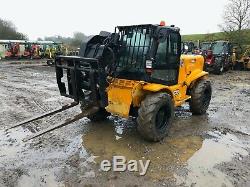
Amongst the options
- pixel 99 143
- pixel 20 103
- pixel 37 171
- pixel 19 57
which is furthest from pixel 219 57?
pixel 19 57

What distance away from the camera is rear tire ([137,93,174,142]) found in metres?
5.42

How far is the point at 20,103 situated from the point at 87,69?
4546 millimetres

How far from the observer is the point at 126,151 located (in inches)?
212

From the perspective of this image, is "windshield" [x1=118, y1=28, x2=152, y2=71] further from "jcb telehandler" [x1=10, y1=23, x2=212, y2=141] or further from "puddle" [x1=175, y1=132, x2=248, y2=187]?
"puddle" [x1=175, y1=132, x2=248, y2=187]

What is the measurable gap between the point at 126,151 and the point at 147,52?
1.94 metres

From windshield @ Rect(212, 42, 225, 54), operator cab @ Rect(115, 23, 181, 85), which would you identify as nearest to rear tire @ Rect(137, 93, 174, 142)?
operator cab @ Rect(115, 23, 181, 85)

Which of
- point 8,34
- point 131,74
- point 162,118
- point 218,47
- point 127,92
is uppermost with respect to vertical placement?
point 8,34

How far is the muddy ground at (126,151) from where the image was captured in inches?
175

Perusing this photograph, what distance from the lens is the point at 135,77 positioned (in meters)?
5.80

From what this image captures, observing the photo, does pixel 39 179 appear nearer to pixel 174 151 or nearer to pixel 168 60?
pixel 174 151

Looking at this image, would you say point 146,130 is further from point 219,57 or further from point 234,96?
point 219,57

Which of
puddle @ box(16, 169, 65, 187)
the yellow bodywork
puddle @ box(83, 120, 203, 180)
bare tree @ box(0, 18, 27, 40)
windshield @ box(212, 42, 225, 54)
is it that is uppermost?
bare tree @ box(0, 18, 27, 40)

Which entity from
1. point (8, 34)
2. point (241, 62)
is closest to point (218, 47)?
point (241, 62)

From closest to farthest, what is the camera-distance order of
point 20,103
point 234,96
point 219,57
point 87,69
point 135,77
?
1. point 87,69
2. point 135,77
3. point 20,103
4. point 234,96
5. point 219,57
